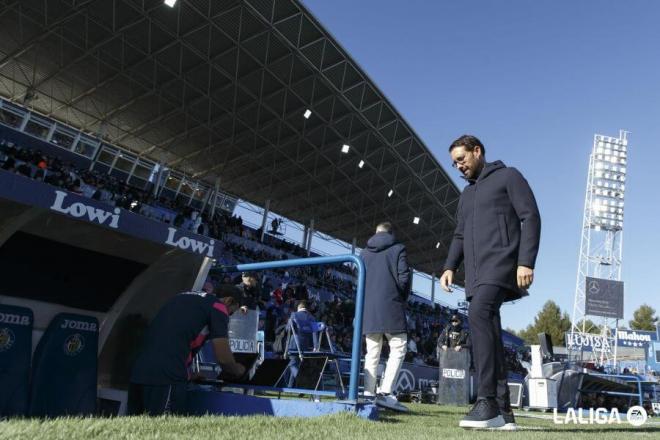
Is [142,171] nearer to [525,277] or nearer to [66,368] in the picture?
[66,368]

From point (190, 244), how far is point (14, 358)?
1.30 m

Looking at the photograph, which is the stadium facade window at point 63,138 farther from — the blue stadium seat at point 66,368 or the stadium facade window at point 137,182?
the blue stadium seat at point 66,368

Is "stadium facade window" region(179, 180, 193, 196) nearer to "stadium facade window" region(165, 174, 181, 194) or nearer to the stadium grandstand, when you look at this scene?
the stadium grandstand

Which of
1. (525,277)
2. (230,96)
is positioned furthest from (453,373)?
(230,96)

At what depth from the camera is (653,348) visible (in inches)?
1010

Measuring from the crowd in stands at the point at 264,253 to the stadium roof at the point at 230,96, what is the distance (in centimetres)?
351

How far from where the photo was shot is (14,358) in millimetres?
3195

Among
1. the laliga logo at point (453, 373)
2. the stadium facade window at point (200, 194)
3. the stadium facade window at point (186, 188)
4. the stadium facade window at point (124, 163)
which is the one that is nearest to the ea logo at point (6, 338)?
the laliga logo at point (453, 373)

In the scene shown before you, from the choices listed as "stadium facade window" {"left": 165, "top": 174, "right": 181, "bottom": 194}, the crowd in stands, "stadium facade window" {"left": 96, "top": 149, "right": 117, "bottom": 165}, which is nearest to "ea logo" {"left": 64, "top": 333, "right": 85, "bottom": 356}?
the crowd in stands

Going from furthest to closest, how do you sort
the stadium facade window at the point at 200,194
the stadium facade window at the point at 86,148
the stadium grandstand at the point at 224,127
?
the stadium facade window at the point at 200,194 < the stadium facade window at the point at 86,148 < the stadium grandstand at the point at 224,127

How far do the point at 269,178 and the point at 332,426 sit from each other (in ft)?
100

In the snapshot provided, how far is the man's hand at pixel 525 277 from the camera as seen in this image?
3.00 m

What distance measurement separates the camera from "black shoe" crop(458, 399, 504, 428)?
3.01 m

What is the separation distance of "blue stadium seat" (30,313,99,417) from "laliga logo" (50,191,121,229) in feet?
2.83
